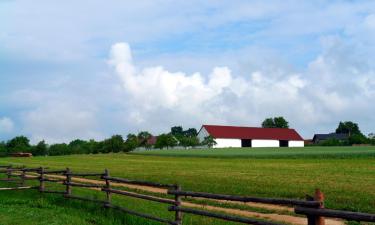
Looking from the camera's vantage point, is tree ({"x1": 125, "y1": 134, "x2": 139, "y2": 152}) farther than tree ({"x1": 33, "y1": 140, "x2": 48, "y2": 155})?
No

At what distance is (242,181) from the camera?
24578mm

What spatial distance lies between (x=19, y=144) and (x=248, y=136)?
53.7 meters

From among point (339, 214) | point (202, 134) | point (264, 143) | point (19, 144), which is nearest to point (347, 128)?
point (264, 143)

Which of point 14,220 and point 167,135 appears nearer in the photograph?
point 14,220

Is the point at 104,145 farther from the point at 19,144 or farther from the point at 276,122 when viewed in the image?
the point at 276,122

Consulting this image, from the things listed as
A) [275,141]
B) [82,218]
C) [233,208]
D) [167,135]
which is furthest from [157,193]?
[275,141]

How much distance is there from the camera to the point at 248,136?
12550 centimetres

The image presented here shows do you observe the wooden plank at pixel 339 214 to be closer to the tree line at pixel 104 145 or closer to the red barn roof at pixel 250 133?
the tree line at pixel 104 145

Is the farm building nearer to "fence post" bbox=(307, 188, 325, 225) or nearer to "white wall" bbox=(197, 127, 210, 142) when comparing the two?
"white wall" bbox=(197, 127, 210, 142)

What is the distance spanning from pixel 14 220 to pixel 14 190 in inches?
358

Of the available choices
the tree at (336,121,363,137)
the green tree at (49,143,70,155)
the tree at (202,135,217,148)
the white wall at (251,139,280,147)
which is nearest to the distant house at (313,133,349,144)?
the tree at (336,121,363,137)

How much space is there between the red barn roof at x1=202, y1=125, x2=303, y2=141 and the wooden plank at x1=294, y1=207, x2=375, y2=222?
11189 centimetres

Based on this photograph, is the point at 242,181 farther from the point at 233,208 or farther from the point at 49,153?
the point at 49,153

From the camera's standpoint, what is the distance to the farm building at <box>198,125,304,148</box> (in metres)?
122
